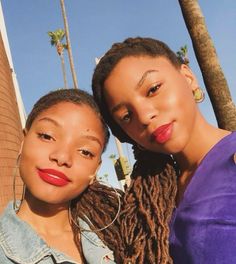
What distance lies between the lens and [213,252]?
2234 millimetres

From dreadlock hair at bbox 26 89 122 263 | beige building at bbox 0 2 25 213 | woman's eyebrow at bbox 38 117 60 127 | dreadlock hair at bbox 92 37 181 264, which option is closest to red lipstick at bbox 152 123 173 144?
dreadlock hair at bbox 92 37 181 264

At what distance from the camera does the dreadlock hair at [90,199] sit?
2.94 metres

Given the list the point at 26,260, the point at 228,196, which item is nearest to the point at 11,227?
the point at 26,260

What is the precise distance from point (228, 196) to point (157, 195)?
667 millimetres

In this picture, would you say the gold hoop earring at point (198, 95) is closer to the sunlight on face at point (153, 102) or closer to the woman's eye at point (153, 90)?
the sunlight on face at point (153, 102)

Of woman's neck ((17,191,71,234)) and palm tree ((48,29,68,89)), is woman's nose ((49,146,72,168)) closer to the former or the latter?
woman's neck ((17,191,71,234))

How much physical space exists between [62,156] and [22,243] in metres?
0.59

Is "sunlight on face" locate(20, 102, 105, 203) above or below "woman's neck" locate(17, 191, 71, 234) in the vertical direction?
above

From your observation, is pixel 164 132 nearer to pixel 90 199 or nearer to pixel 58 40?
pixel 90 199

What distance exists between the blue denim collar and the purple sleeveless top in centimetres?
73

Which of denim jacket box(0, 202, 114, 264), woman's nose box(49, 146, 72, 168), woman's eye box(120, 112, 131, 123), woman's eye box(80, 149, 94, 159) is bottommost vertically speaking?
denim jacket box(0, 202, 114, 264)

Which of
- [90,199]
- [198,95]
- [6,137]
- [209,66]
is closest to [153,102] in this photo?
[198,95]

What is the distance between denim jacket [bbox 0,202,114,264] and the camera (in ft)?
8.21

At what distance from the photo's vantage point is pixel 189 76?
3.00 meters
